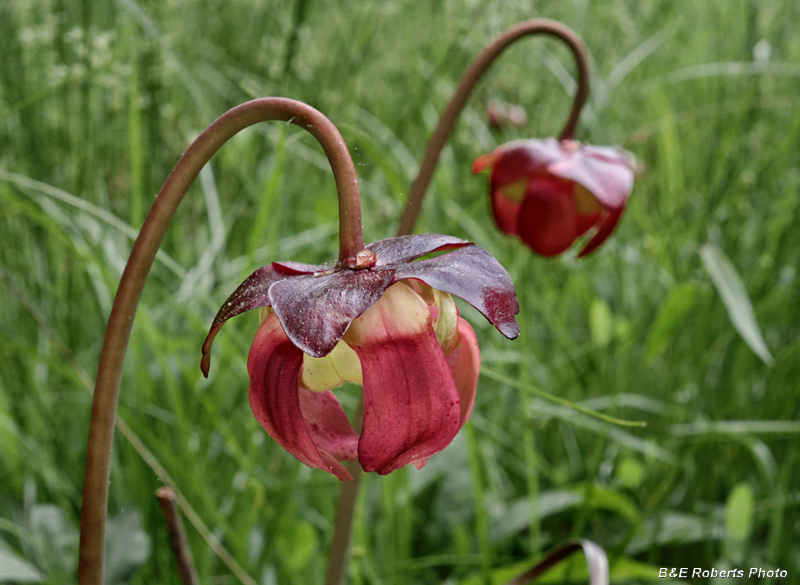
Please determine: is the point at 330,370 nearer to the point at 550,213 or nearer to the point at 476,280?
the point at 476,280

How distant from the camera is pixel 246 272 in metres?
0.84

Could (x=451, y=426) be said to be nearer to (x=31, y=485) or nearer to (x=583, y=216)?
(x=583, y=216)

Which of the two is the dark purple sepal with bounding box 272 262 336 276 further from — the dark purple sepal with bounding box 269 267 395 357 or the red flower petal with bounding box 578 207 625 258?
the red flower petal with bounding box 578 207 625 258

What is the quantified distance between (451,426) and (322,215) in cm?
100

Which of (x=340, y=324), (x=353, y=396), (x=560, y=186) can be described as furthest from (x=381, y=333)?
(x=353, y=396)

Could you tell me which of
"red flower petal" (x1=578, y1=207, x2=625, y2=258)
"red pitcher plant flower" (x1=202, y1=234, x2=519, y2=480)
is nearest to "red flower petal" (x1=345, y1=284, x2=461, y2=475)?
"red pitcher plant flower" (x1=202, y1=234, x2=519, y2=480)

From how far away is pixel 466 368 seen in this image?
1.27 ft

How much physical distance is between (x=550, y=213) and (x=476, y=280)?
1.49ft

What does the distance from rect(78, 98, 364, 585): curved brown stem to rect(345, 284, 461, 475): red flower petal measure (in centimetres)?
6

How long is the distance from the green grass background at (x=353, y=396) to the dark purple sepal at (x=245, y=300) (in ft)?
0.98

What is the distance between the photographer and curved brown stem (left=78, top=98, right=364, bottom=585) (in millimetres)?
336

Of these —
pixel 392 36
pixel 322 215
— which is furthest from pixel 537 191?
pixel 392 36

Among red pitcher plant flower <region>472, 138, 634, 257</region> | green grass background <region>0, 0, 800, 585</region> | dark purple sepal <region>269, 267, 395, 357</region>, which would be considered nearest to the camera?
dark purple sepal <region>269, 267, 395, 357</region>

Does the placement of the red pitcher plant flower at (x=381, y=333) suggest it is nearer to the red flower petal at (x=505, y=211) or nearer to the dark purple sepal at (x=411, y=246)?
the dark purple sepal at (x=411, y=246)
